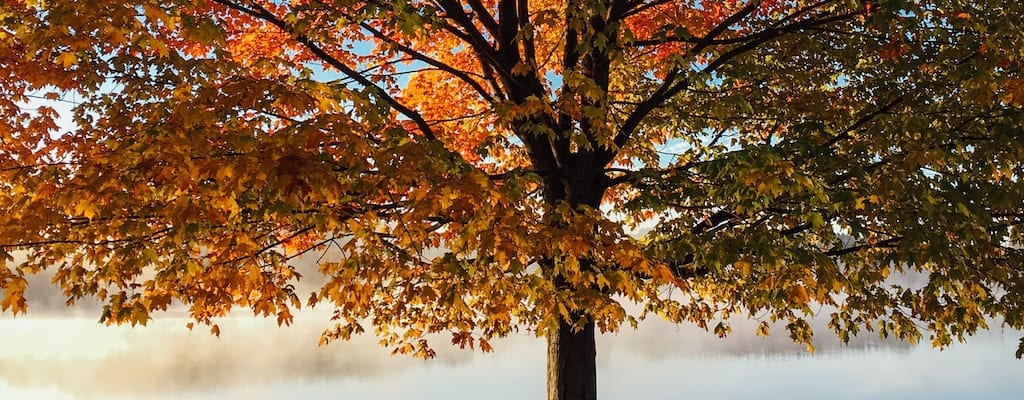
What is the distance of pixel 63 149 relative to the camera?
844 cm

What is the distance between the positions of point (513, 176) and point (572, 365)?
10.3 feet

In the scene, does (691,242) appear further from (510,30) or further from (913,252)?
(510,30)

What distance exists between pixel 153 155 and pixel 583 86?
391cm

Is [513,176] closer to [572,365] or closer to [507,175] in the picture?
[507,175]

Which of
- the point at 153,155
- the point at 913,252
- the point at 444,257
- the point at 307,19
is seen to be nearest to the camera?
the point at 153,155

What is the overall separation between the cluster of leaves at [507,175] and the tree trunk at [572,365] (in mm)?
404

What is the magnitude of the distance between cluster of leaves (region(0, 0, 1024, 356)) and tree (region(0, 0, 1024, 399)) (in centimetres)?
4

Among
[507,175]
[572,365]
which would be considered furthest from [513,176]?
[572,365]

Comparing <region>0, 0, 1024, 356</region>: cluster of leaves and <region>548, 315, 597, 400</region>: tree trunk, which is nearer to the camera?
<region>0, 0, 1024, 356</region>: cluster of leaves

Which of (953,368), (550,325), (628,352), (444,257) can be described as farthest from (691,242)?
(628,352)

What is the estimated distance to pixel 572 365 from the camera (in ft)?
26.3

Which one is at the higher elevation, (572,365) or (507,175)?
(507,175)

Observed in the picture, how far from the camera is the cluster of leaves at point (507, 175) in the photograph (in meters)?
5.07

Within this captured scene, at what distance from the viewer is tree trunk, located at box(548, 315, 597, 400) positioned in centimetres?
796
